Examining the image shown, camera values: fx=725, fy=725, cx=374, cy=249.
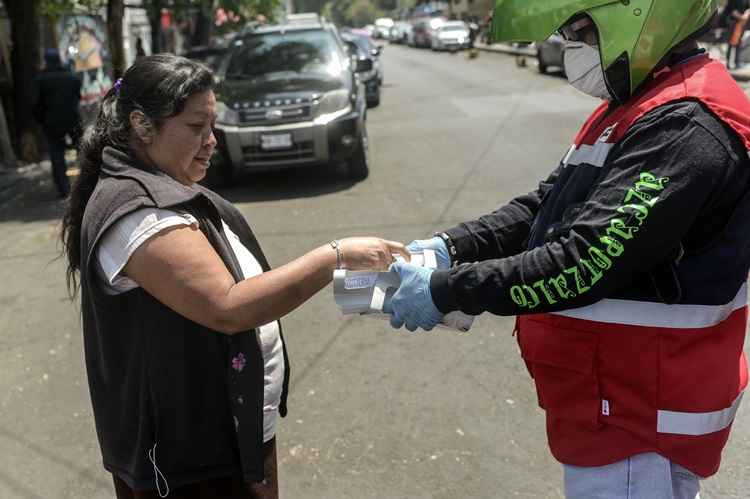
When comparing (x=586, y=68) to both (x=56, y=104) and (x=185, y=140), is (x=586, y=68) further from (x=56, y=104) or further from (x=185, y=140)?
→ (x=56, y=104)

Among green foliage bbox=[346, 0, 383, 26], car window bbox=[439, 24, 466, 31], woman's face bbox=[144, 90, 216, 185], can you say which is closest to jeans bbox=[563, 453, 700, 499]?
woman's face bbox=[144, 90, 216, 185]

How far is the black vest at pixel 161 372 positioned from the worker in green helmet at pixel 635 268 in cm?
47

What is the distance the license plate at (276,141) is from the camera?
824 centimetres

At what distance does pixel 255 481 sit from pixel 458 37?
33220 millimetres

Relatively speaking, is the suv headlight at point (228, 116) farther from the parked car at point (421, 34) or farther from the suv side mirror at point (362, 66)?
the parked car at point (421, 34)

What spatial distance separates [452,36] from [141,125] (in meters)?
33.2

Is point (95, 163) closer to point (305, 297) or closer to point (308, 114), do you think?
point (305, 297)

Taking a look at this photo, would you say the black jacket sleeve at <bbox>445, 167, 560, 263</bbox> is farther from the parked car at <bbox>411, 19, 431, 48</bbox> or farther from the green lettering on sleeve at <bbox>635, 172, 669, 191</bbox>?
the parked car at <bbox>411, 19, 431, 48</bbox>

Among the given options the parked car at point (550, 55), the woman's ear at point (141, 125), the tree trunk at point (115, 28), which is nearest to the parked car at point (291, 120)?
the tree trunk at point (115, 28)

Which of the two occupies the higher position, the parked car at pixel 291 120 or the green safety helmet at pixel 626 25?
the green safety helmet at pixel 626 25

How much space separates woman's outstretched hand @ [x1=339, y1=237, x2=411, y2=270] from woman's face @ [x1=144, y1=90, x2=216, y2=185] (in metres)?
0.44

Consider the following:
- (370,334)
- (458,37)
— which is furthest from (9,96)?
(458,37)

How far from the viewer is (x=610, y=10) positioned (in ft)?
5.03

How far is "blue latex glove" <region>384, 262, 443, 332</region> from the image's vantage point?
5.34ft
